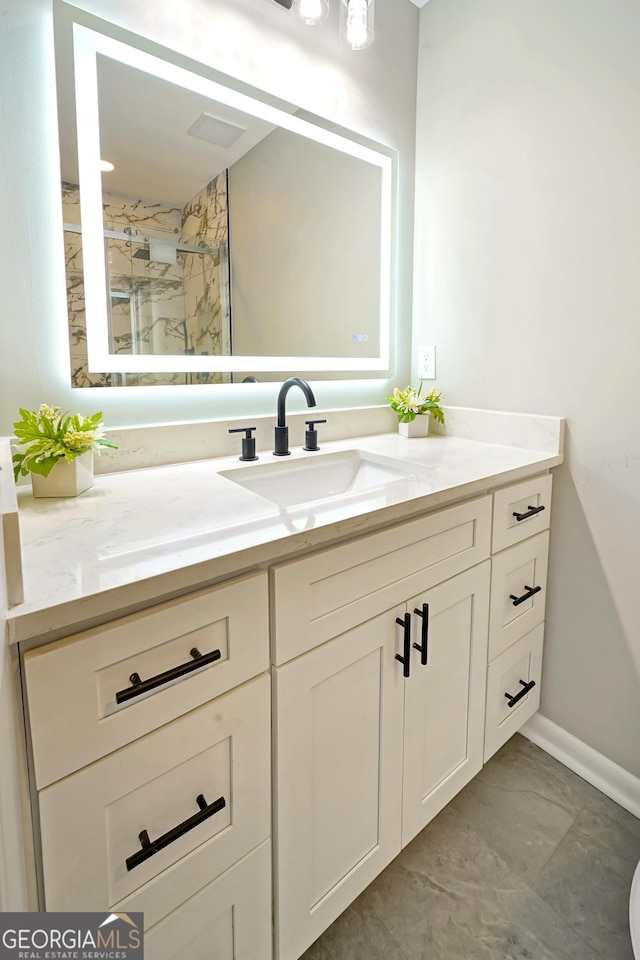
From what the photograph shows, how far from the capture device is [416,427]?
165 centimetres

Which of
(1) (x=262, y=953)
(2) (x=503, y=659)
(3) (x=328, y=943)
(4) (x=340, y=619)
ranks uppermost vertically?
(4) (x=340, y=619)

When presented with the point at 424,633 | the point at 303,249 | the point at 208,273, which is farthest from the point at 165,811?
the point at 303,249

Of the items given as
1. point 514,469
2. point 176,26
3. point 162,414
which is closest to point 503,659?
point 514,469

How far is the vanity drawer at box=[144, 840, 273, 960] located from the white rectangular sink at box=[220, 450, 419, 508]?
0.70 m

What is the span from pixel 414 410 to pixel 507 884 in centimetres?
127

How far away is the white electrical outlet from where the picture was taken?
68.1 inches

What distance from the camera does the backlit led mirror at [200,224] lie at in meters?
1.08

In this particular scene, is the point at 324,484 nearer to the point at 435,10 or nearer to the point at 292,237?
the point at 292,237

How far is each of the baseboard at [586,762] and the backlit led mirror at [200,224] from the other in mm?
1274

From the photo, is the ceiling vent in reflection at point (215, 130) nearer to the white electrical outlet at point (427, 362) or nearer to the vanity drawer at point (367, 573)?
the white electrical outlet at point (427, 362)

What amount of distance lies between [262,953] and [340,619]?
0.59 m

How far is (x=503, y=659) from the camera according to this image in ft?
4.49

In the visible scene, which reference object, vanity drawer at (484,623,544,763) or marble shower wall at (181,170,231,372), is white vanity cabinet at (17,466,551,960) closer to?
vanity drawer at (484,623,544,763)

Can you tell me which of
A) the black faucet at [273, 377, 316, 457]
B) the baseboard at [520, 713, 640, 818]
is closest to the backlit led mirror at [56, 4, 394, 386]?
the black faucet at [273, 377, 316, 457]
